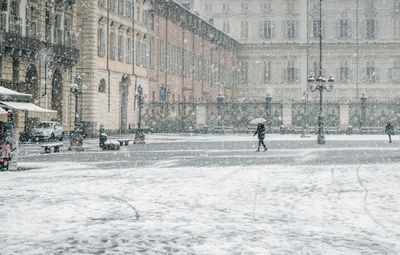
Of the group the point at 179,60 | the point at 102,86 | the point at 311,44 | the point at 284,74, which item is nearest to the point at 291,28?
the point at 311,44

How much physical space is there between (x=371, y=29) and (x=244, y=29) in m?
15.1

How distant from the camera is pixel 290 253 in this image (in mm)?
6914

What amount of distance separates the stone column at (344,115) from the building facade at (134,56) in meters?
11.6

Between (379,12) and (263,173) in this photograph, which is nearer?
(263,173)

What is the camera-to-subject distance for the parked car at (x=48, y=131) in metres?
36.3

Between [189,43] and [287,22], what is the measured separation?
1958 cm

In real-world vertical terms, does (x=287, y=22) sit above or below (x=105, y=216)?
above

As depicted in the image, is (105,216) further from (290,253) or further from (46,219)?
(290,253)

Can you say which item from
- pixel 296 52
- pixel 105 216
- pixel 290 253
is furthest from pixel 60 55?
pixel 296 52

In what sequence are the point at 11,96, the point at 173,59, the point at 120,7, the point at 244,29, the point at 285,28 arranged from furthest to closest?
the point at 244,29 → the point at 285,28 → the point at 173,59 → the point at 120,7 → the point at 11,96

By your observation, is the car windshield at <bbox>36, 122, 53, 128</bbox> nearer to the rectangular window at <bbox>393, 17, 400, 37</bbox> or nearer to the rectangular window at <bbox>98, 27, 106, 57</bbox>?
the rectangular window at <bbox>98, 27, 106, 57</bbox>

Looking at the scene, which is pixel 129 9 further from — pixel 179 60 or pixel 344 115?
pixel 344 115

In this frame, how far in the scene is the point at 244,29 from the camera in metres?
79.1

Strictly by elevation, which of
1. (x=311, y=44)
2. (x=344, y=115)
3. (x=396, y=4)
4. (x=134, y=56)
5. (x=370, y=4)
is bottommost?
(x=344, y=115)
